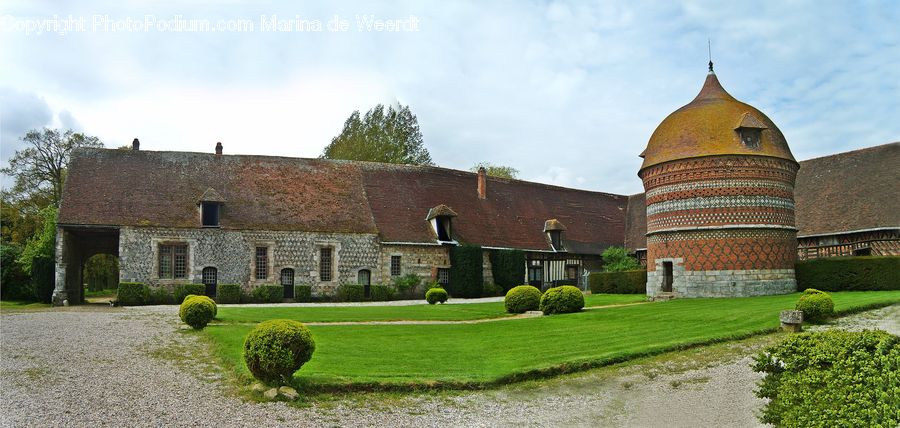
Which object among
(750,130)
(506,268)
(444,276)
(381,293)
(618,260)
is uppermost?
(750,130)

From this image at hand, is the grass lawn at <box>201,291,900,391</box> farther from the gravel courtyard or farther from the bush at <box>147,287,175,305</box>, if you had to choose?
the bush at <box>147,287,175,305</box>

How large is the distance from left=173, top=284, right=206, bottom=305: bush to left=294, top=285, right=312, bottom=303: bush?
12.8 feet

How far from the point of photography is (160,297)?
89.0ft

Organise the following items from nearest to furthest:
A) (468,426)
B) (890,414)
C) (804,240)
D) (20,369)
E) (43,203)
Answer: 1. (890,414)
2. (468,426)
3. (20,369)
4. (804,240)
5. (43,203)

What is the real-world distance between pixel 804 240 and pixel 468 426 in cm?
2472

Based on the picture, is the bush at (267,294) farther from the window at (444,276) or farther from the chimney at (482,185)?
the chimney at (482,185)

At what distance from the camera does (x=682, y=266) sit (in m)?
24.0

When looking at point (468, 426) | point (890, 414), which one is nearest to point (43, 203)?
point (468, 426)

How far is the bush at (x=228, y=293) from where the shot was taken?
2783cm

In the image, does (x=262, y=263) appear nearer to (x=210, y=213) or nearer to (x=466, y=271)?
(x=210, y=213)

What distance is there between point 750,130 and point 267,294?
819 inches

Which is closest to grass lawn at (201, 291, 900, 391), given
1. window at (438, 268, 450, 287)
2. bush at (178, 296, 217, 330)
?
bush at (178, 296, 217, 330)

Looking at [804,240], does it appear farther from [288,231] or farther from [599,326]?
[288,231]

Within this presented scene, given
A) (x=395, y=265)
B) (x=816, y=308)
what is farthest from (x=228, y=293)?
(x=816, y=308)
